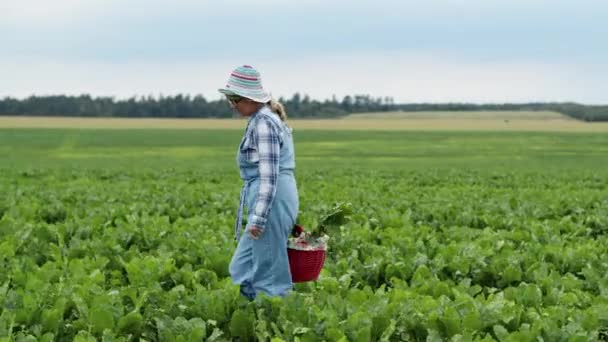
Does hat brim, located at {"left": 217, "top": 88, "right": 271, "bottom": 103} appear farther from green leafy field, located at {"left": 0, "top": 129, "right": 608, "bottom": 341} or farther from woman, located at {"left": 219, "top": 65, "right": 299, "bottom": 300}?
green leafy field, located at {"left": 0, "top": 129, "right": 608, "bottom": 341}

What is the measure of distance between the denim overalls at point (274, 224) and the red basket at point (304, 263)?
4.6 inches

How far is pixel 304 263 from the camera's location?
5.73 metres

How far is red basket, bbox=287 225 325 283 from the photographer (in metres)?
5.69

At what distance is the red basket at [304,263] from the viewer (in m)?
5.69

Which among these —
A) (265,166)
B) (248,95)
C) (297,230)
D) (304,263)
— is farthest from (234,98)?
(304,263)

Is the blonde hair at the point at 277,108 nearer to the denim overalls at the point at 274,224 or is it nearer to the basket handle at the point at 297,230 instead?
the denim overalls at the point at 274,224

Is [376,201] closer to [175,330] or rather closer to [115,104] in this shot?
[175,330]

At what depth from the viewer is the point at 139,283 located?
6406 millimetres

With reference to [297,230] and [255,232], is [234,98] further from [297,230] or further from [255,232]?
[297,230]

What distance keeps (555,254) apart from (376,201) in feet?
19.3

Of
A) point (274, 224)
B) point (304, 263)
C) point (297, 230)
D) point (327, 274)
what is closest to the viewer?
point (274, 224)

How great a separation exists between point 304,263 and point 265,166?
851mm

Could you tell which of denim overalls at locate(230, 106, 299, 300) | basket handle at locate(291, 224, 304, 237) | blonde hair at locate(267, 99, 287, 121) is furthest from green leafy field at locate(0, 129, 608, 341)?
blonde hair at locate(267, 99, 287, 121)

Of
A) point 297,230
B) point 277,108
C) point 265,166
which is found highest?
point 277,108
